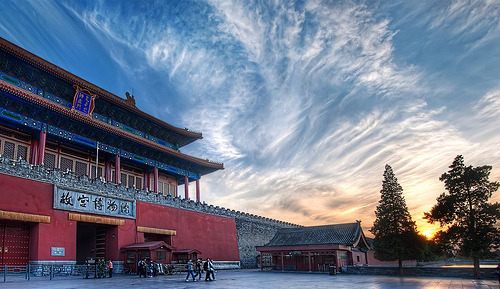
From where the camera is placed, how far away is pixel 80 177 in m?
20.3

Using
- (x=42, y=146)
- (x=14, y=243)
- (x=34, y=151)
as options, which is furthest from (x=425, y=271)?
(x=34, y=151)

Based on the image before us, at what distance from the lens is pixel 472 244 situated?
17.0 meters

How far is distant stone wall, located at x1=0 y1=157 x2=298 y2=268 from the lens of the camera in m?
18.0

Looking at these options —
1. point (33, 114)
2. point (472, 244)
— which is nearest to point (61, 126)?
point (33, 114)

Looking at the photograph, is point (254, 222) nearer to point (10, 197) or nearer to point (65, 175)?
point (65, 175)

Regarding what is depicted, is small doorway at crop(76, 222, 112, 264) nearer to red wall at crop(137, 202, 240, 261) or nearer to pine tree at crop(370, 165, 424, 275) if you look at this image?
red wall at crop(137, 202, 240, 261)

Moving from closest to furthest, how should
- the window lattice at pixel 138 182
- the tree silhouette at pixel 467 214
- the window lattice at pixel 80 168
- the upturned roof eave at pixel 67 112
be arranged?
1. the tree silhouette at pixel 467 214
2. the upturned roof eave at pixel 67 112
3. the window lattice at pixel 80 168
4. the window lattice at pixel 138 182

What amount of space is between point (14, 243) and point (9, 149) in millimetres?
6618

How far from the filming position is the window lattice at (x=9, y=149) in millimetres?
21309

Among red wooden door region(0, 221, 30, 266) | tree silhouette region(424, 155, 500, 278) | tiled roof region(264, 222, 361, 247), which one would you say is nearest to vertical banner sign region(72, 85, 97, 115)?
red wooden door region(0, 221, 30, 266)

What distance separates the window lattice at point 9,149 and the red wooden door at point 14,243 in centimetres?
549

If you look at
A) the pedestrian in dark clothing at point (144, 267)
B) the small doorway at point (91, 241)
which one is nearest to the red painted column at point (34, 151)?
the small doorway at point (91, 241)

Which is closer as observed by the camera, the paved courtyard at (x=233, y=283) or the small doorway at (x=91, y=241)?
the paved courtyard at (x=233, y=283)

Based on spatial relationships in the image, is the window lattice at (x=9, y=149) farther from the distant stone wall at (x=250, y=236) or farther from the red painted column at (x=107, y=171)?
the distant stone wall at (x=250, y=236)
